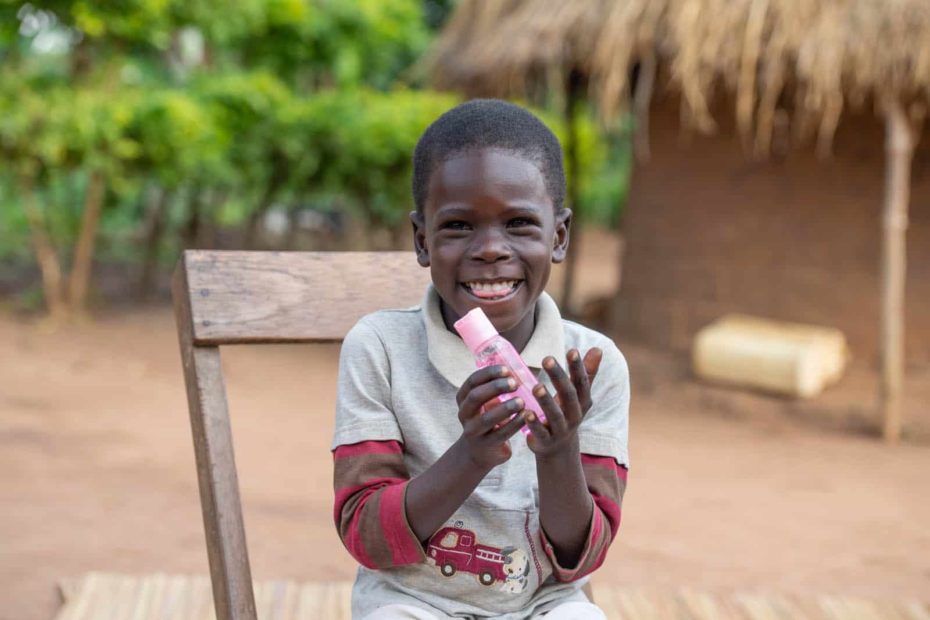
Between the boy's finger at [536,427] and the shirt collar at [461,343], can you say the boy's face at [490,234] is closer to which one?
the shirt collar at [461,343]

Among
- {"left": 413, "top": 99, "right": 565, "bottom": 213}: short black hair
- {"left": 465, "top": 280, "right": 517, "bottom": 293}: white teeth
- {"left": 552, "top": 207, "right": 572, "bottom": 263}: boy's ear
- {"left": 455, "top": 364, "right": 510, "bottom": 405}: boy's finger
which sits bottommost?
{"left": 455, "top": 364, "right": 510, "bottom": 405}: boy's finger

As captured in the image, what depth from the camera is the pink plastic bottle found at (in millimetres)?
1228

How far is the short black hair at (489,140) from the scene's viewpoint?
55.5 inches

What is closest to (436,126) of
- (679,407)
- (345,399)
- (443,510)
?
(345,399)

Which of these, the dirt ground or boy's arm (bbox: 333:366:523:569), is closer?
boy's arm (bbox: 333:366:523:569)

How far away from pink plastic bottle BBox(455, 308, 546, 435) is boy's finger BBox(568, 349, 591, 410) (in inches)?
2.0

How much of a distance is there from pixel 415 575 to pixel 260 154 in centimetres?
718

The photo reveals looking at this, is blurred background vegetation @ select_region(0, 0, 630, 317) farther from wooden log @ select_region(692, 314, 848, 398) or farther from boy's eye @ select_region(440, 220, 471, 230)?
boy's eye @ select_region(440, 220, 471, 230)

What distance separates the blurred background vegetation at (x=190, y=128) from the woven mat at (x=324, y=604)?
4547mm

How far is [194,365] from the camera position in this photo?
1.67 m

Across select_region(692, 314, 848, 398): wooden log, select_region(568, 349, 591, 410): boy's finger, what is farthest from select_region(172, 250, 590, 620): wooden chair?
select_region(692, 314, 848, 398): wooden log

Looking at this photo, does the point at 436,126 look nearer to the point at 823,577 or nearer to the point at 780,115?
the point at 823,577

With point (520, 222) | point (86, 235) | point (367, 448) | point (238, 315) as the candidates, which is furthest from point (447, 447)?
point (86, 235)

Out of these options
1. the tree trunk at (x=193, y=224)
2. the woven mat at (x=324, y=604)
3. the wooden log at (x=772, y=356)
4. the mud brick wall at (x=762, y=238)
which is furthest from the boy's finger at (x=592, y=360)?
the tree trunk at (x=193, y=224)
